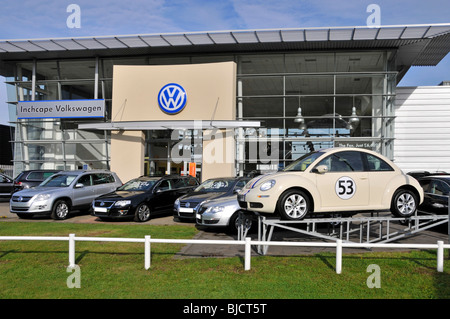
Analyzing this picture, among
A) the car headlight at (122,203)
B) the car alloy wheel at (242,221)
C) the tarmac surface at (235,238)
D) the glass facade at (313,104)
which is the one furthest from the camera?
the glass facade at (313,104)

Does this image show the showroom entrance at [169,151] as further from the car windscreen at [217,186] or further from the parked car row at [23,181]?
the car windscreen at [217,186]

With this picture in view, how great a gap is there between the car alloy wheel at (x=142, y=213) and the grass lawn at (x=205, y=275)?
13.1ft

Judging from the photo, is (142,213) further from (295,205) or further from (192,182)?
(295,205)

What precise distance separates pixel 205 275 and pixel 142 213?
6.84 meters

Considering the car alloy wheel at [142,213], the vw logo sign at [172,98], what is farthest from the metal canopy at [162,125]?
the car alloy wheel at [142,213]

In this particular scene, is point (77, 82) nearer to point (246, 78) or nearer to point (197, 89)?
point (197, 89)

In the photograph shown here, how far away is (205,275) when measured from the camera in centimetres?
599

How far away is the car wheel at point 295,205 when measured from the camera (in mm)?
6922

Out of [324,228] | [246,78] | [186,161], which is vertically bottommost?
[324,228]

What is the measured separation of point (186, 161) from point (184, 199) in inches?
402

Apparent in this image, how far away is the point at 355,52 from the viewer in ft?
66.1

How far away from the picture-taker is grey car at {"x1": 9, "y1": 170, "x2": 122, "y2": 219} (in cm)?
1259
